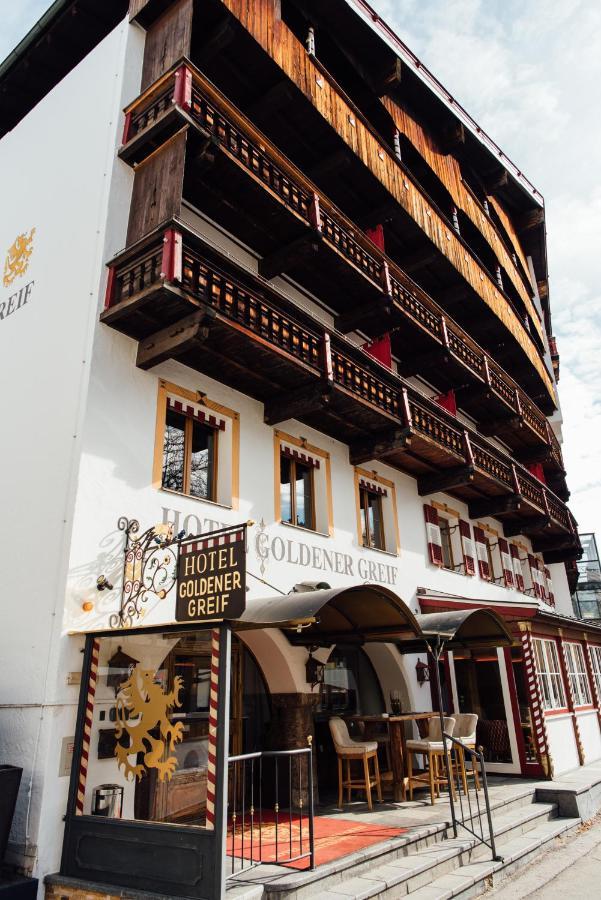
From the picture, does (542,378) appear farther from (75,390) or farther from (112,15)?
(75,390)

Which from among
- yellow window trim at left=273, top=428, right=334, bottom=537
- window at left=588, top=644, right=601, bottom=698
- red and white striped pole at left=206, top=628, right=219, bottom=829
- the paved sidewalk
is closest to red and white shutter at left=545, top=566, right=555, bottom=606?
window at left=588, top=644, right=601, bottom=698

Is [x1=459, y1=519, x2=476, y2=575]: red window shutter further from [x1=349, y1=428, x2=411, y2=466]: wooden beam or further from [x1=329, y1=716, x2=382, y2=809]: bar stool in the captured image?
[x1=329, y1=716, x2=382, y2=809]: bar stool

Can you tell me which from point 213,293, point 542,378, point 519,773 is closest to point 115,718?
point 213,293

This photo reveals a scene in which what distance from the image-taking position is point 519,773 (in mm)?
13312

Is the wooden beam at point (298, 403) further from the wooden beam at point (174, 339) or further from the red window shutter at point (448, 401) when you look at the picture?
the red window shutter at point (448, 401)

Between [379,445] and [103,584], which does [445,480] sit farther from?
[103,584]

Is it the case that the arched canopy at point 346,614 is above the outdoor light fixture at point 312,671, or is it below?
above

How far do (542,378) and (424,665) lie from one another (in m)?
14.9

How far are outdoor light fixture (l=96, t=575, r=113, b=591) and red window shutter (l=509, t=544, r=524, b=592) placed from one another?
16.2 metres

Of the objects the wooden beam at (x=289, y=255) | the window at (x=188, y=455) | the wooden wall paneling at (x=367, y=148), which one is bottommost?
the window at (x=188, y=455)

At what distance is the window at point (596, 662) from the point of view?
1872cm

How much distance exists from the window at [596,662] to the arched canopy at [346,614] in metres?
10.9

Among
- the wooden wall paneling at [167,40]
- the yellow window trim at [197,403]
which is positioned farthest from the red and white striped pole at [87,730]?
the wooden wall paneling at [167,40]

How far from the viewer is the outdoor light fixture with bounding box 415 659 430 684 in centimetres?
1389
